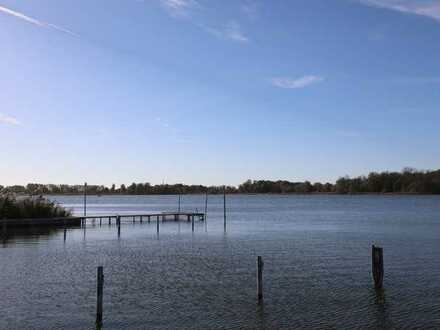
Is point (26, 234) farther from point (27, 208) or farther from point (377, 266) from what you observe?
point (377, 266)

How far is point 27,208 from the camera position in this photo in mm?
66375

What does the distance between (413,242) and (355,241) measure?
5091 mm

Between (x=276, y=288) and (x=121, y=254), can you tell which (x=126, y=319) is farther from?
(x=121, y=254)

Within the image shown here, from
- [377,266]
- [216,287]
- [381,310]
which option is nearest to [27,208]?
[216,287]

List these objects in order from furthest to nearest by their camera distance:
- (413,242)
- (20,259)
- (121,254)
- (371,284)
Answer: (413,242) → (121,254) → (20,259) → (371,284)

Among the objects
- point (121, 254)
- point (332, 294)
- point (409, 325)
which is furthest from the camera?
point (121, 254)

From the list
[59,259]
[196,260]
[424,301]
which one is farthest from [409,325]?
[59,259]

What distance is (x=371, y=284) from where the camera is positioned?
86.2 ft

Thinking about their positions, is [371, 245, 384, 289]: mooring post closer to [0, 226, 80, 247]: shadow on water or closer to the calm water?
the calm water

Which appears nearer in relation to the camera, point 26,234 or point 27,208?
point 26,234

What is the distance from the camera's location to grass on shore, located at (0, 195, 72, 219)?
208 ft

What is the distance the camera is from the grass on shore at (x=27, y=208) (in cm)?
6325

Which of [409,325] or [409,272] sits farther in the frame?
[409,272]

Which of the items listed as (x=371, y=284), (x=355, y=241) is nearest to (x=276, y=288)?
(x=371, y=284)
